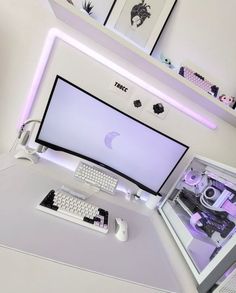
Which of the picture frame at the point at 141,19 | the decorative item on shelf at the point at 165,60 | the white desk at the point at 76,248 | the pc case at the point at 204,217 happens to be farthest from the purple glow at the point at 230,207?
the picture frame at the point at 141,19

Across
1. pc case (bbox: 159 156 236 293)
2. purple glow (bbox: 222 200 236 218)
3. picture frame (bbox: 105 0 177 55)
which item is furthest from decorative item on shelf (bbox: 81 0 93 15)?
purple glow (bbox: 222 200 236 218)

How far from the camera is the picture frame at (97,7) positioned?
1296 mm

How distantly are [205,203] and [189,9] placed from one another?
1.27 meters

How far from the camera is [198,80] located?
56.6 inches

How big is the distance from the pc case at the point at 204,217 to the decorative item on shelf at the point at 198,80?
49cm

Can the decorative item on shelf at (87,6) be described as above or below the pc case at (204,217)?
above

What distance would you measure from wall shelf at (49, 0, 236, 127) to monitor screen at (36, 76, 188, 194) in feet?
1.07

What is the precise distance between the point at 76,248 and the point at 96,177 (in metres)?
0.65

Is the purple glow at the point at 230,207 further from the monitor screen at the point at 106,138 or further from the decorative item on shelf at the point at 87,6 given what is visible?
the decorative item on shelf at the point at 87,6

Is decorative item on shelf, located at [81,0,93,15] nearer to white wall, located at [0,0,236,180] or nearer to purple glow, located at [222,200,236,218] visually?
white wall, located at [0,0,236,180]

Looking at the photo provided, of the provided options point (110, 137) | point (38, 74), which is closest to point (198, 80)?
point (110, 137)

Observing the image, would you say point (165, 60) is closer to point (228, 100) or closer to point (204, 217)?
point (228, 100)

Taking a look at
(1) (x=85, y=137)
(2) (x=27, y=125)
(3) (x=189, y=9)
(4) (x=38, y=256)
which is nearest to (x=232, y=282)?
(4) (x=38, y=256)

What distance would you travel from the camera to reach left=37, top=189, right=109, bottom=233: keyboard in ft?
3.13
